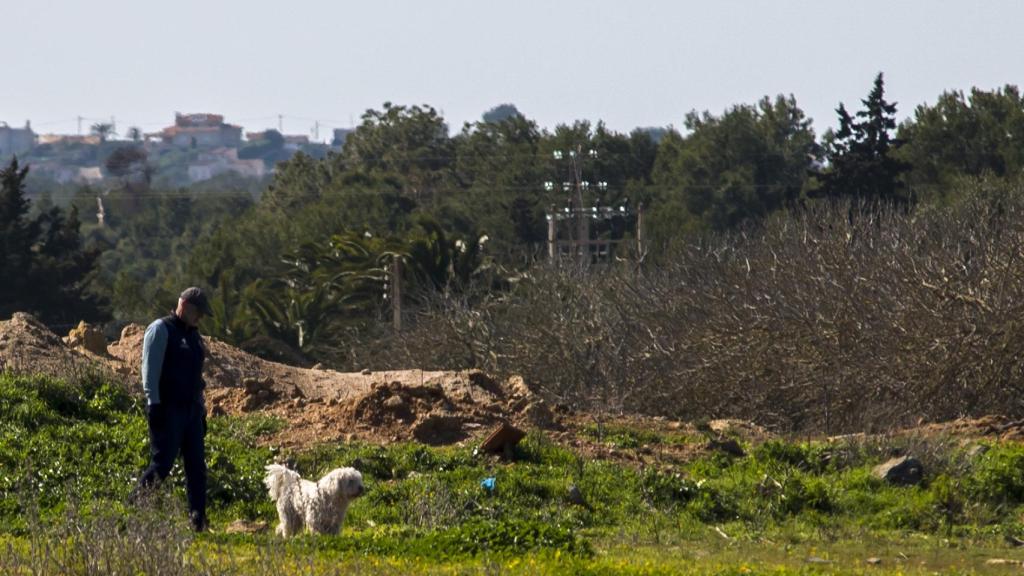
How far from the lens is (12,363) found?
676 inches

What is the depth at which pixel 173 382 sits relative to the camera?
10273mm

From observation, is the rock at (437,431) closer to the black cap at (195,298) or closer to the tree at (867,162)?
the black cap at (195,298)

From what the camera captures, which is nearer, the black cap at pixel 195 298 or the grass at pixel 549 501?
the grass at pixel 549 501

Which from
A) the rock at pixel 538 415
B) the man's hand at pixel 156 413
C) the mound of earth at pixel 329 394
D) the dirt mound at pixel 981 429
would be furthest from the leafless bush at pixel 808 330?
the man's hand at pixel 156 413

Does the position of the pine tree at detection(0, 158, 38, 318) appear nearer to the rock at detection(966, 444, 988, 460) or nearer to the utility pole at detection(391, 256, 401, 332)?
the utility pole at detection(391, 256, 401, 332)

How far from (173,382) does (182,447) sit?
486 mm

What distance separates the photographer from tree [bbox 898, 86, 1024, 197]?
188 feet

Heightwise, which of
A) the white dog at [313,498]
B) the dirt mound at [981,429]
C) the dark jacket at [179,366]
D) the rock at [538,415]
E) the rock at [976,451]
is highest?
the dark jacket at [179,366]

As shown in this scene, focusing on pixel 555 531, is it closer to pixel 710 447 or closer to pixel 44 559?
pixel 44 559

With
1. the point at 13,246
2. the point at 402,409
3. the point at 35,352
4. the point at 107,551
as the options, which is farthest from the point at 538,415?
the point at 13,246

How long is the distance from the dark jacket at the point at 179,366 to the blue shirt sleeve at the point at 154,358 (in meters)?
0.06

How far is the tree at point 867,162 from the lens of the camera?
5178cm

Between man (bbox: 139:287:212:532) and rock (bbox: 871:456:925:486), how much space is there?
18.6ft

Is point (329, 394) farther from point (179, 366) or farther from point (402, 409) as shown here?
point (179, 366)
